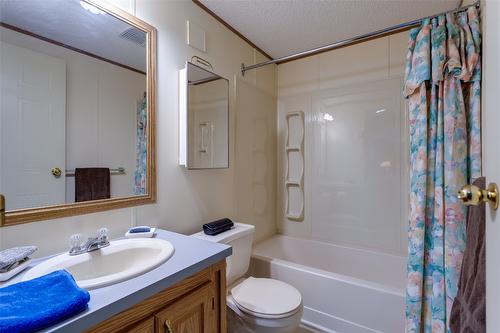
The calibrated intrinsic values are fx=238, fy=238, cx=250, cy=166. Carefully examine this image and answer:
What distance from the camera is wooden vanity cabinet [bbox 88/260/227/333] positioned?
0.71 metres

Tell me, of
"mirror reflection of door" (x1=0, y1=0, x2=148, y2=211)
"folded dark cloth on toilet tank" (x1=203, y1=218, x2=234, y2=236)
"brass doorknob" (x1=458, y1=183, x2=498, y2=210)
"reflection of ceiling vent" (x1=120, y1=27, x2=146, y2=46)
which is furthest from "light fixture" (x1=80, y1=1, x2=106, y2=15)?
"brass doorknob" (x1=458, y1=183, x2=498, y2=210)

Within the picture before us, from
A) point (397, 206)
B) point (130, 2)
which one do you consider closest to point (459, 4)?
point (397, 206)

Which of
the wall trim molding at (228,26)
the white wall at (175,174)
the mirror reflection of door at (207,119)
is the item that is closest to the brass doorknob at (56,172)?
the white wall at (175,174)

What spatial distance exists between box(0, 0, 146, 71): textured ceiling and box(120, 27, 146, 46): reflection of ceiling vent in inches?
0.6

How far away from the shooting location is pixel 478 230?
77cm

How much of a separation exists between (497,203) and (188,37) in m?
1.78

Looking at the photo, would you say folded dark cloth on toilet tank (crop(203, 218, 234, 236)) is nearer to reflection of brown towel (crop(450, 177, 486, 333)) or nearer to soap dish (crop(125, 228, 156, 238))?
soap dish (crop(125, 228, 156, 238))

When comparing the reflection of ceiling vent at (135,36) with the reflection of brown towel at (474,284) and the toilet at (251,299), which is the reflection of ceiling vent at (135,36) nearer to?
the toilet at (251,299)

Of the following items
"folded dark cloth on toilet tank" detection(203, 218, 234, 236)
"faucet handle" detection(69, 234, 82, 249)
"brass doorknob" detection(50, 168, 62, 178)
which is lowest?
"folded dark cloth on toilet tank" detection(203, 218, 234, 236)

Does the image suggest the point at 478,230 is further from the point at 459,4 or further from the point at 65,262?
the point at 459,4

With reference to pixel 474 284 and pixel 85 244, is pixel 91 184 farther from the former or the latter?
pixel 474 284

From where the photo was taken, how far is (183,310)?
0.87 metres

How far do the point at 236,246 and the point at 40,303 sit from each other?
1122 mm

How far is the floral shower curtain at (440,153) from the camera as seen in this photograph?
1.25m
